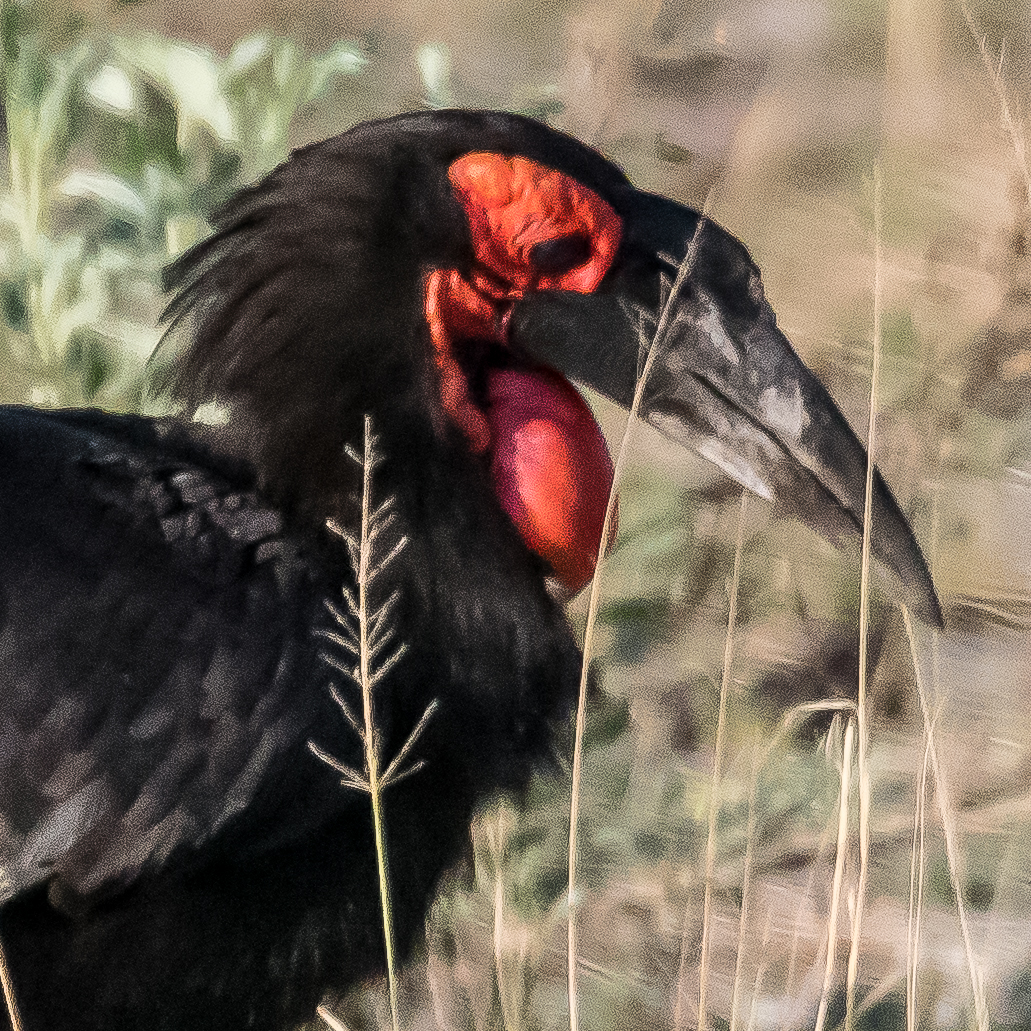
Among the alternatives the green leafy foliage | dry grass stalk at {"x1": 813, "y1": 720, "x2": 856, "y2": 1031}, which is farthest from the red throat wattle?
the green leafy foliage

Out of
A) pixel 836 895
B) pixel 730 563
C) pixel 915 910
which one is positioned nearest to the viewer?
pixel 836 895

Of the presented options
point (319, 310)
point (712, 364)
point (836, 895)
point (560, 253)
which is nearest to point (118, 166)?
point (319, 310)

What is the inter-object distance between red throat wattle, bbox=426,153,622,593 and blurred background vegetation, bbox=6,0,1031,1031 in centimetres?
28

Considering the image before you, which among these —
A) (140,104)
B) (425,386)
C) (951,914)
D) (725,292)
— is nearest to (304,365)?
(425,386)

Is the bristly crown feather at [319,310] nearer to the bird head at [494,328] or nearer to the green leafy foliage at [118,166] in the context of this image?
the bird head at [494,328]

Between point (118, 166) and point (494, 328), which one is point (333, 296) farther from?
point (118, 166)

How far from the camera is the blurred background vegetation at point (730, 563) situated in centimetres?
248

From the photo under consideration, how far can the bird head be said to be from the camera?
6.28 ft

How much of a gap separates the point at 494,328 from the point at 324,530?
38cm

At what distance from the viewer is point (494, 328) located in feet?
6.63

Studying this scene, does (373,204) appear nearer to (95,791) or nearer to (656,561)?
(95,791)

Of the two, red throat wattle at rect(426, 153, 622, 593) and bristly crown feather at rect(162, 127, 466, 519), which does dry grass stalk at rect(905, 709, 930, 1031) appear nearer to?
red throat wattle at rect(426, 153, 622, 593)

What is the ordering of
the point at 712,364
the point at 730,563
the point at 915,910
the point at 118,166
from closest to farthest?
1. the point at 915,910
2. the point at 712,364
3. the point at 118,166
4. the point at 730,563

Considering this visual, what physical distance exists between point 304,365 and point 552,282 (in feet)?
1.19
